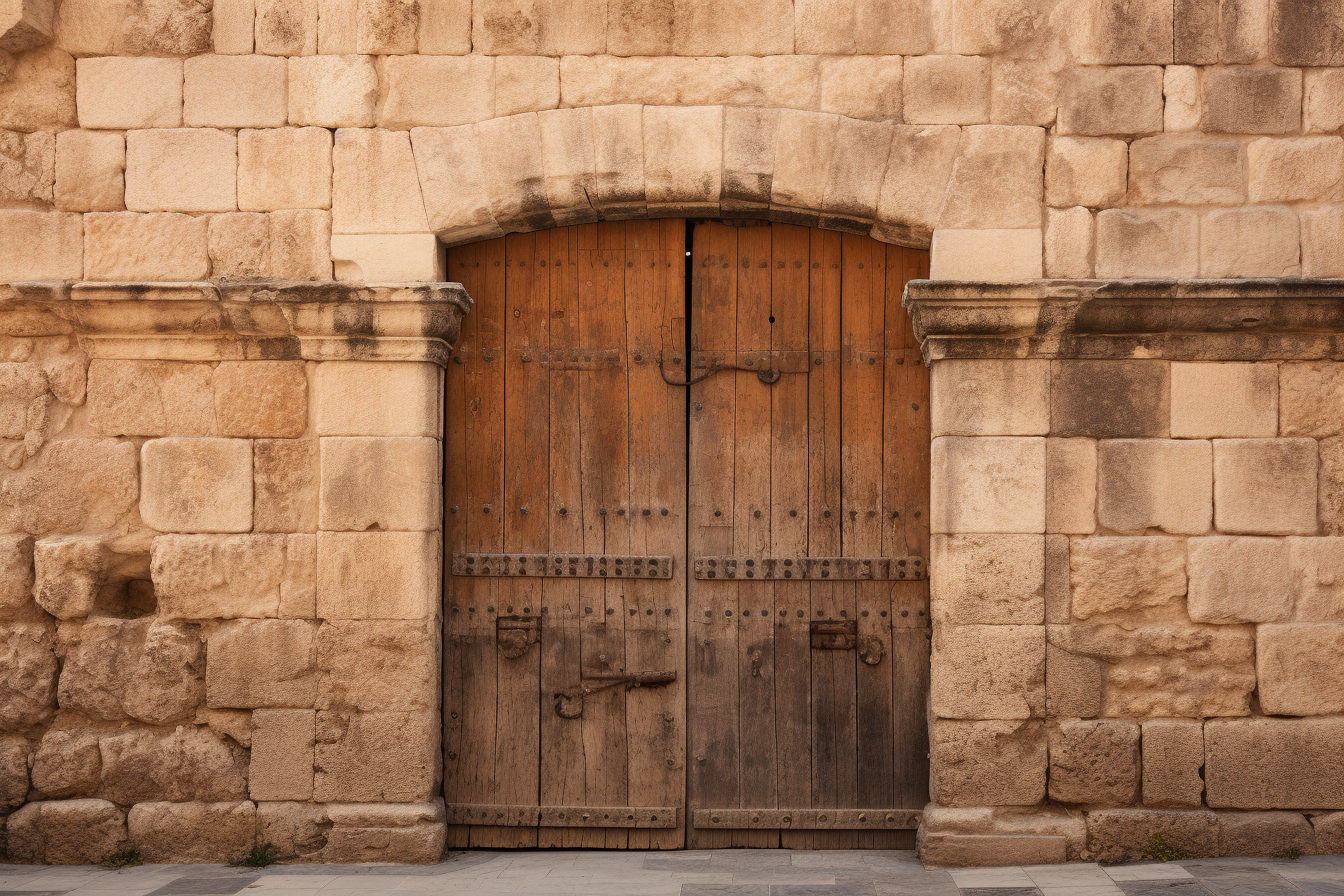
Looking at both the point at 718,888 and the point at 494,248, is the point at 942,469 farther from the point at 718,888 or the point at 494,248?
the point at 494,248

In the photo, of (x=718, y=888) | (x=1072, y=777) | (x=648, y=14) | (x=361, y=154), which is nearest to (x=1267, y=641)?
(x=1072, y=777)

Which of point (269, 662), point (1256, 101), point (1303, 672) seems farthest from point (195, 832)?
point (1256, 101)

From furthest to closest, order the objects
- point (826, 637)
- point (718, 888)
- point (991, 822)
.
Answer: point (826, 637) → point (991, 822) → point (718, 888)

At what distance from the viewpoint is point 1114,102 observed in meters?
3.55

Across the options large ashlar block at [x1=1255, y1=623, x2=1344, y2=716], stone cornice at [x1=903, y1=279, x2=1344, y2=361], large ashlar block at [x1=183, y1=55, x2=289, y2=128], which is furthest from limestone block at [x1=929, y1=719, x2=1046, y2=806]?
large ashlar block at [x1=183, y1=55, x2=289, y2=128]

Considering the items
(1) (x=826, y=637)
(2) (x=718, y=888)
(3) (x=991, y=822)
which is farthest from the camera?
(1) (x=826, y=637)

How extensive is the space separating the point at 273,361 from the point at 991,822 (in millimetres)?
3009

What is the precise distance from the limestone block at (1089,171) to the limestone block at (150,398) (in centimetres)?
314

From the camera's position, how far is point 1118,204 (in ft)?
11.7

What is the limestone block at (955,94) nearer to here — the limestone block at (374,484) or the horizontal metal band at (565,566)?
the horizontal metal band at (565,566)

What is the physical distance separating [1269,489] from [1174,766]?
1.01 m

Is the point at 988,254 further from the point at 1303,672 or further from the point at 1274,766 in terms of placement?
the point at 1274,766

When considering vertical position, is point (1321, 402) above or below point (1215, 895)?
above

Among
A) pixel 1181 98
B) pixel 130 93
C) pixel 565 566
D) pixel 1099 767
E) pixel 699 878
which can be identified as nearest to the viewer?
pixel 699 878
